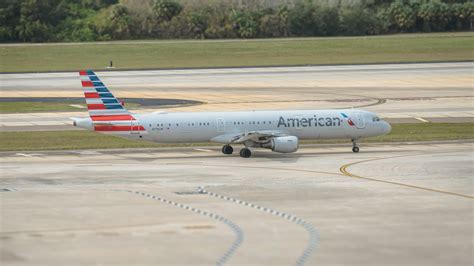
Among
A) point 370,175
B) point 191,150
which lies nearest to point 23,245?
point 370,175

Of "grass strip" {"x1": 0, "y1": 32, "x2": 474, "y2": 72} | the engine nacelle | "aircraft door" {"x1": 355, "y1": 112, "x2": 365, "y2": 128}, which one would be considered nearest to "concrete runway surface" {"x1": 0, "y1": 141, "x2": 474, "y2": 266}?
the engine nacelle

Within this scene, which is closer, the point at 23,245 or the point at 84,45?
the point at 23,245

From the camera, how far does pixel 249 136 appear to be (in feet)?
196

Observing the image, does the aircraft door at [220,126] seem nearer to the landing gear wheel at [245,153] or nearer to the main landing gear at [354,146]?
the landing gear wheel at [245,153]

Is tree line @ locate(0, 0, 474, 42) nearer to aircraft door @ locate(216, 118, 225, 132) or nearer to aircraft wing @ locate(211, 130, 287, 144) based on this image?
aircraft door @ locate(216, 118, 225, 132)

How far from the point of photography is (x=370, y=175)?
51.5 meters

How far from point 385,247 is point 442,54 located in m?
102

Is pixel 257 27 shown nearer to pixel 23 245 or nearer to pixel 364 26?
pixel 364 26

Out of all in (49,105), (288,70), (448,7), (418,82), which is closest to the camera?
(49,105)

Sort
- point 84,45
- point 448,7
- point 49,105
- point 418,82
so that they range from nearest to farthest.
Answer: point 49,105 → point 418,82 → point 84,45 → point 448,7

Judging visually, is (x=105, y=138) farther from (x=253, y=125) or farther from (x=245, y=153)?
(x=245, y=153)

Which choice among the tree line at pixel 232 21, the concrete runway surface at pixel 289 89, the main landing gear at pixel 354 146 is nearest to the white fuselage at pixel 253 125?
the main landing gear at pixel 354 146

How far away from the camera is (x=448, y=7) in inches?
6230

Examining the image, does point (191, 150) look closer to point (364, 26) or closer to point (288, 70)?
point (288, 70)
